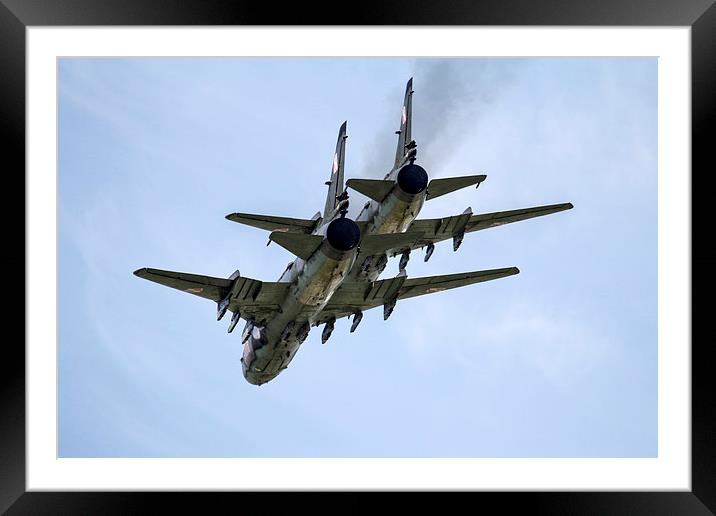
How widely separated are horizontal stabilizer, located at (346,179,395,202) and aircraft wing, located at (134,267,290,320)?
101 inches

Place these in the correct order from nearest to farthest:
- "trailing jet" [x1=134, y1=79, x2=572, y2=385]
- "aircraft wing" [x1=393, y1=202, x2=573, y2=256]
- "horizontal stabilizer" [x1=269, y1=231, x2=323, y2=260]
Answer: "horizontal stabilizer" [x1=269, y1=231, x2=323, y2=260]
"trailing jet" [x1=134, y1=79, x2=572, y2=385]
"aircraft wing" [x1=393, y1=202, x2=573, y2=256]

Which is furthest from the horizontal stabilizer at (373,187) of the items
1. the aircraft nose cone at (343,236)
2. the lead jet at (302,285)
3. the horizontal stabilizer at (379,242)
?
the aircraft nose cone at (343,236)

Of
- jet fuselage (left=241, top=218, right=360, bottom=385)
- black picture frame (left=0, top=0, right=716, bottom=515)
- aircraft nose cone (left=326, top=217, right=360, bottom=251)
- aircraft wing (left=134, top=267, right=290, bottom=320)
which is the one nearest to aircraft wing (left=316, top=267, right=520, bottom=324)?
jet fuselage (left=241, top=218, right=360, bottom=385)

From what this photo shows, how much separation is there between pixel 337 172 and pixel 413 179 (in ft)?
5.33

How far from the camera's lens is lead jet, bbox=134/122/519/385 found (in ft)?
59.6

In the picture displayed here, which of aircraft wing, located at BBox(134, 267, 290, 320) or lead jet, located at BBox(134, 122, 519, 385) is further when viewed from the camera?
aircraft wing, located at BBox(134, 267, 290, 320)

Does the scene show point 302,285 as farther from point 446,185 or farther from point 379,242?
point 446,185

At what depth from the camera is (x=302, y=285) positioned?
19609 mm

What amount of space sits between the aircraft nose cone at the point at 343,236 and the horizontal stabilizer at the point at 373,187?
298cm

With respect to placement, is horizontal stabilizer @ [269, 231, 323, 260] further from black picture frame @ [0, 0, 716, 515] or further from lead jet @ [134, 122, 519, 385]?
black picture frame @ [0, 0, 716, 515]
